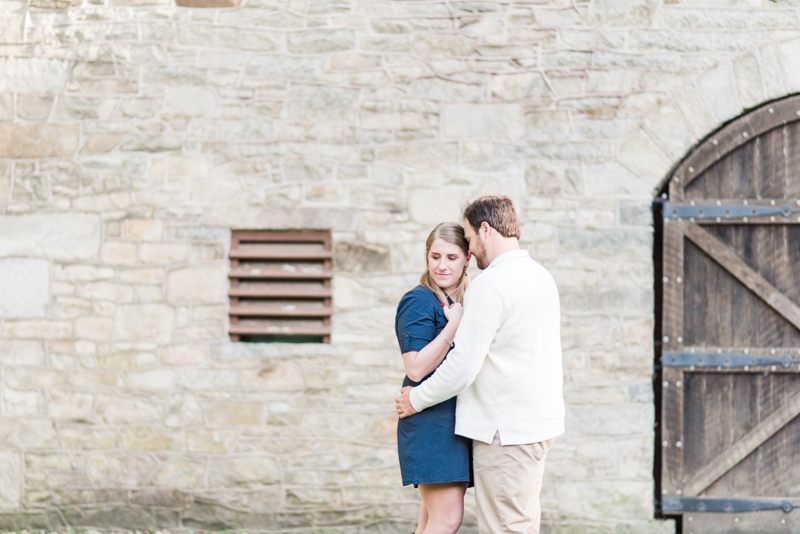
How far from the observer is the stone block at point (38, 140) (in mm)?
4117

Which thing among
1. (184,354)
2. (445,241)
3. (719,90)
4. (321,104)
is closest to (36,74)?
(321,104)

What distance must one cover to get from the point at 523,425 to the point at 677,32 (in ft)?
9.18

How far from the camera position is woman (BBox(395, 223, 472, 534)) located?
7.91 feet

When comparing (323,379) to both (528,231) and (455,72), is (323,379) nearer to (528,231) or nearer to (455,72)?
(528,231)

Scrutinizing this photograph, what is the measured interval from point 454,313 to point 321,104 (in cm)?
205

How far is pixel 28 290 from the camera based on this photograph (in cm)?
408

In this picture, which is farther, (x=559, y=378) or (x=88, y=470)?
(x=88, y=470)

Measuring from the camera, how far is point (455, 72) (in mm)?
4039

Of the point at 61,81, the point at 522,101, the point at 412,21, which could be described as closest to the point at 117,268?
the point at 61,81

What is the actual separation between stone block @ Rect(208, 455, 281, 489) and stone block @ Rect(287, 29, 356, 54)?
245 cm

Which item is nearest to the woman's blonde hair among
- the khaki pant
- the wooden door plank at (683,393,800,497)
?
the khaki pant

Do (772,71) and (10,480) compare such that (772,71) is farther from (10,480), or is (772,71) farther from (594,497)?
(10,480)

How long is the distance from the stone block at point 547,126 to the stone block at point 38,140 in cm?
274

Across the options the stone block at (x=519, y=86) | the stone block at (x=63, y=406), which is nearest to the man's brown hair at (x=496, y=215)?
the stone block at (x=519, y=86)
